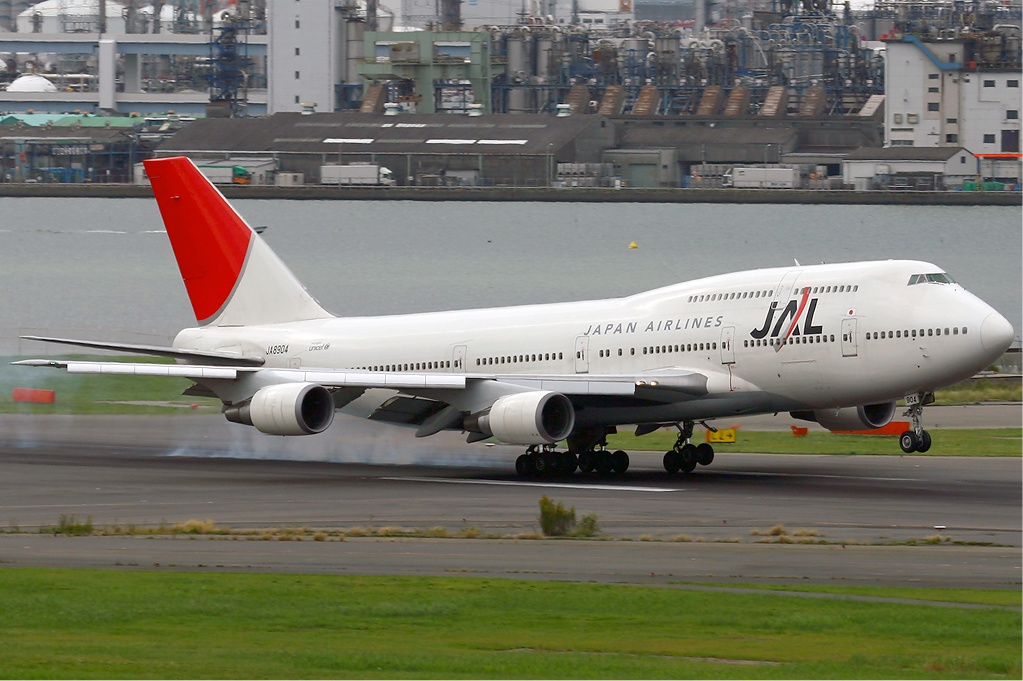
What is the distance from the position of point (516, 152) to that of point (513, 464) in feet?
475

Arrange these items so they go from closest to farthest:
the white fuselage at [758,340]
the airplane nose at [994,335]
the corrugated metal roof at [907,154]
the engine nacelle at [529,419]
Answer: the airplane nose at [994,335] < the white fuselage at [758,340] < the engine nacelle at [529,419] < the corrugated metal roof at [907,154]

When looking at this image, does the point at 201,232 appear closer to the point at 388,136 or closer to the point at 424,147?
the point at 424,147

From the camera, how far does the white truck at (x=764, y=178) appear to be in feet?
612

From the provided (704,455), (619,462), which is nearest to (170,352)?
(619,462)

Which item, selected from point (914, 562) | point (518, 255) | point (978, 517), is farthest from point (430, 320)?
point (518, 255)

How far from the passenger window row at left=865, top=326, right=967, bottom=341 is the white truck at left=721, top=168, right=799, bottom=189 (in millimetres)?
150209

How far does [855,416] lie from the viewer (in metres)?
41.4

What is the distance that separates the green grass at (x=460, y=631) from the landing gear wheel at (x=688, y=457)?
1844 cm

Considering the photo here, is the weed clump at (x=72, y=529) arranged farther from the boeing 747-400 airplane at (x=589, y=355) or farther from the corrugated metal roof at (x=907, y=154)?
the corrugated metal roof at (x=907, y=154)

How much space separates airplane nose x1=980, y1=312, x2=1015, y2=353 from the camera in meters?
36.8

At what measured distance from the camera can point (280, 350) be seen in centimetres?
4700

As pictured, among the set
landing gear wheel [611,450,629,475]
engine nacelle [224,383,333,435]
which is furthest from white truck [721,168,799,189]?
engine nacelle [224,383,333,435]

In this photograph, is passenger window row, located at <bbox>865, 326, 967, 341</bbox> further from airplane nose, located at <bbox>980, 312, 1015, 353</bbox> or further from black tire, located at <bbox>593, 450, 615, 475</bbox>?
black tire, located at <bbox>593, 450, 615, 475</bbox>

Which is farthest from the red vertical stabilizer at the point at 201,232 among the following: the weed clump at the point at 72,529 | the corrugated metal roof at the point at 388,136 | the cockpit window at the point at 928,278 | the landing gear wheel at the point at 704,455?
the corrugated metal roof at the point at 388,136
